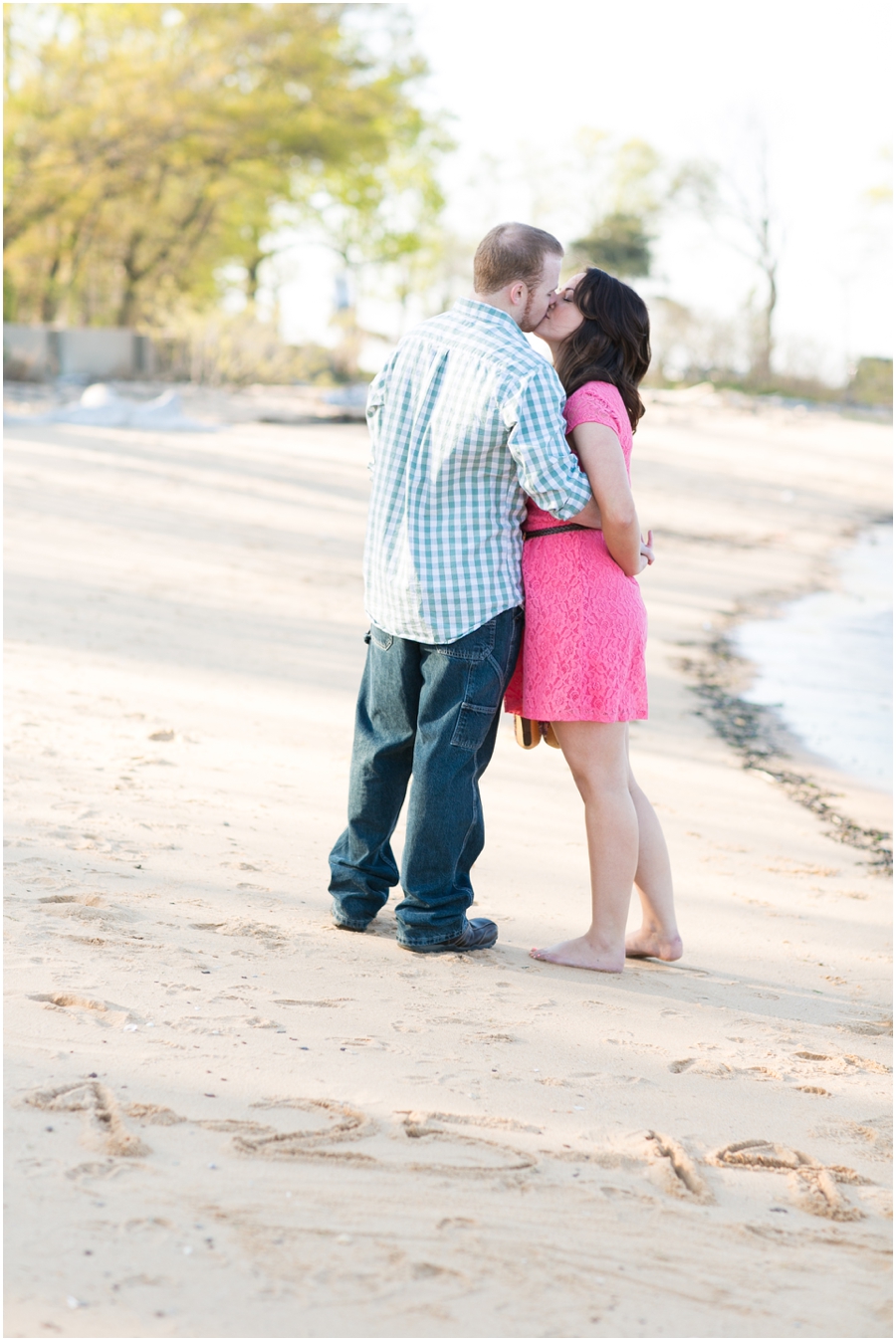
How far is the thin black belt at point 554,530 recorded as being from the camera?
11.2ft

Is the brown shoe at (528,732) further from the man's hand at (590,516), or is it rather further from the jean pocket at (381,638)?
the man's hand at (590,516)

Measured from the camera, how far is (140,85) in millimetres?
27172

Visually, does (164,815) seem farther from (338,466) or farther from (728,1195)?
(338,466)

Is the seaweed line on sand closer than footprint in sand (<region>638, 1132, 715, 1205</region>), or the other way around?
footprint in sand (<region>638, 1132, 715, 1205</region>)

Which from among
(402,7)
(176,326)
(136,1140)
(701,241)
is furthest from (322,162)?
(136,1140)

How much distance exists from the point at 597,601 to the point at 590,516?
23 centimetres

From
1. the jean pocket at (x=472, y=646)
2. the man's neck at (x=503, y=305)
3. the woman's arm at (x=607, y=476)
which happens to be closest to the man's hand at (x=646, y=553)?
the woman's arm at (x=607, y=476)

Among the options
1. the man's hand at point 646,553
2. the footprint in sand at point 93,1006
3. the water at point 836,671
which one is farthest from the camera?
the water at point 836,671

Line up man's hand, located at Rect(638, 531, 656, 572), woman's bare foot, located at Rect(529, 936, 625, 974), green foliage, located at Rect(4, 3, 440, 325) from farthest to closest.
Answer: green foliage, located at Rect(4, 3, 440, 325), woman's bare foot, located at Rect(529, 936, 625, 974), man's hand, located at Rect(638, 531, 656, 572)

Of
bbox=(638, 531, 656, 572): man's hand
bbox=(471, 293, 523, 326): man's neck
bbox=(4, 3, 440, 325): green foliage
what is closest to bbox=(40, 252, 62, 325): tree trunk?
bbox=(4, 3, 440, 325): green foliage

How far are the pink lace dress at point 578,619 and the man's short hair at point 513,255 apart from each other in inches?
12.8

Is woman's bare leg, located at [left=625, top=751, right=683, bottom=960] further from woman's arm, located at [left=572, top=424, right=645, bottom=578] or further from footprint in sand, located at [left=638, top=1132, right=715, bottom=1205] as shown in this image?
footprint in sand, located at [left=638, top=1132, right=715, bottom=1205]

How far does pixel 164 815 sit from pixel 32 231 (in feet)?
96.2

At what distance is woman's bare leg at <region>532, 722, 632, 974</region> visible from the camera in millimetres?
3547
